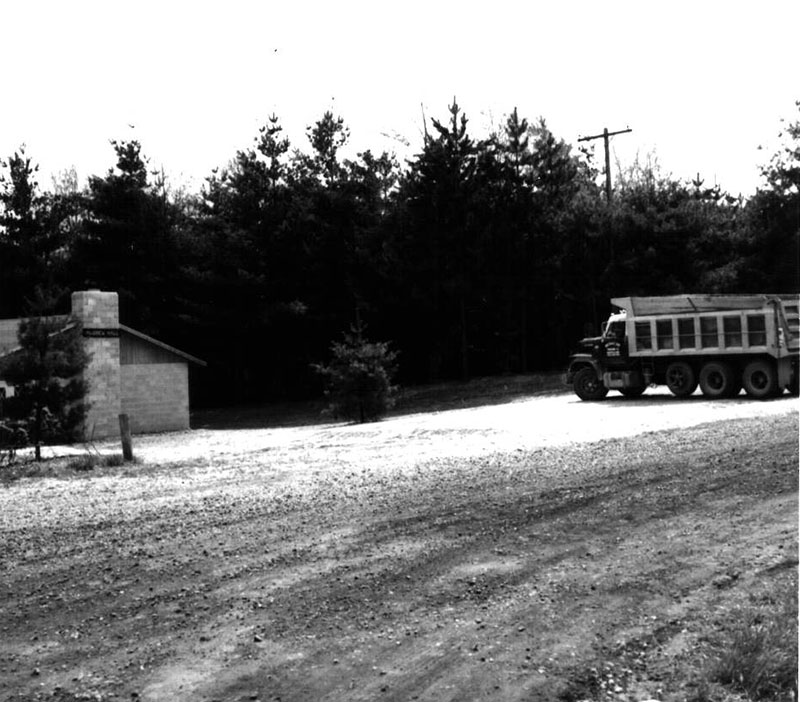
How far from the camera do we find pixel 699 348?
25.7 meters

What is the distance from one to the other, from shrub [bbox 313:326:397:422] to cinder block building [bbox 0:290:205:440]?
5.12 meters

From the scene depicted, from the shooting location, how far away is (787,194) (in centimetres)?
4522

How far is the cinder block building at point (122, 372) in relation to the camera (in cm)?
2723

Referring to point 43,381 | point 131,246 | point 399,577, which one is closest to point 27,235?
point 131,246

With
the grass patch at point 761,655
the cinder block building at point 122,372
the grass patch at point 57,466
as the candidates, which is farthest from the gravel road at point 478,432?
the grass patch at point 761,655

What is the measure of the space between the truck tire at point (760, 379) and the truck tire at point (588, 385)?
4.36 meters

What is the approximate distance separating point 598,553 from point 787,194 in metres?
42.1

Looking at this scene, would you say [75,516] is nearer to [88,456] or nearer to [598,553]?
[598,553]

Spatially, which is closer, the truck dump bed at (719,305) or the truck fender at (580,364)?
the truck dump bed at (719,305)

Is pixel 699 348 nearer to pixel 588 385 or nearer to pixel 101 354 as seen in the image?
pixel 588 385

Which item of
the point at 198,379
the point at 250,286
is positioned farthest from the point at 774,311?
the point at 198,379

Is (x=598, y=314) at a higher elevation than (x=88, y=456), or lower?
higher

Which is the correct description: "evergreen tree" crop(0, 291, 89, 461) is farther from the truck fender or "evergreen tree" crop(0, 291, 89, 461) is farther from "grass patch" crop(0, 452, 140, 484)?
the truck fender

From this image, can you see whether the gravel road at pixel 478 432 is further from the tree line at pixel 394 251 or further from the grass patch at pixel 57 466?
the tree line at pixel 394 251
